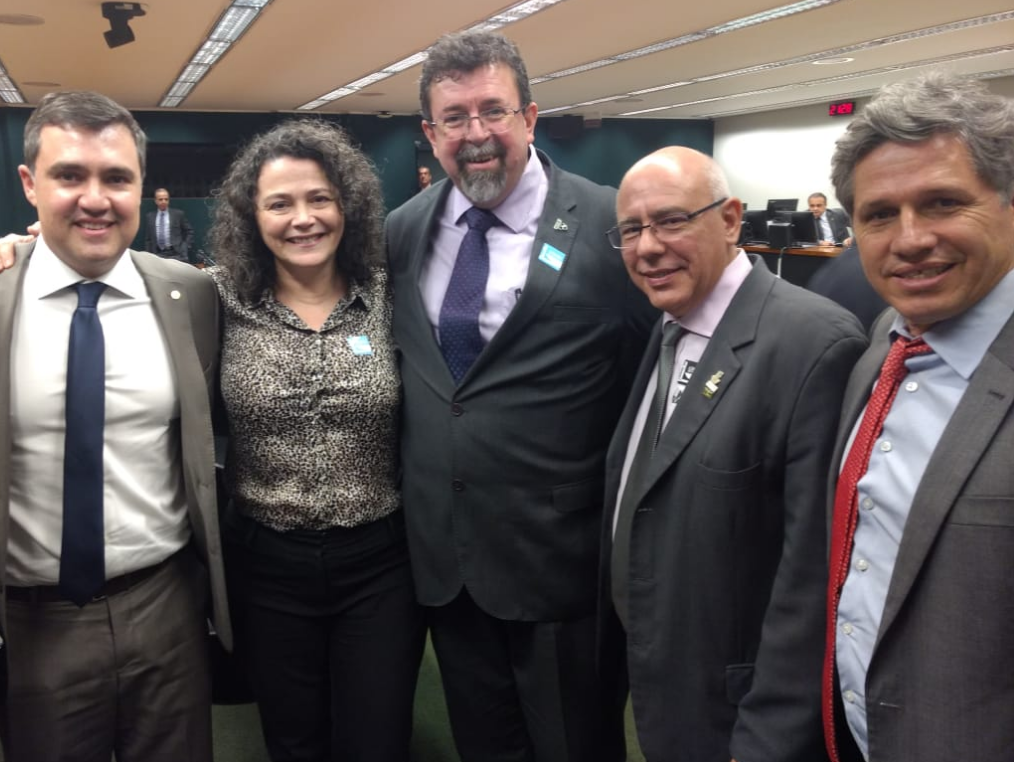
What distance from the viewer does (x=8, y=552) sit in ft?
5.26

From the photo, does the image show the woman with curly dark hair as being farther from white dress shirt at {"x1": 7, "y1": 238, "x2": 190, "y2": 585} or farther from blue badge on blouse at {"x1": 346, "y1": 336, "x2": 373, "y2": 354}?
white dress shirt at {"x1": 7, "y1": 238, "x2": 190, "y2": 585}

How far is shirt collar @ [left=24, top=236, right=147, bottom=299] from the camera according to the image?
163 cm

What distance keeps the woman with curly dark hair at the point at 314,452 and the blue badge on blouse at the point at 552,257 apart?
439 mm

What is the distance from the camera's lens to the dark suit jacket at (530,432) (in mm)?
1787

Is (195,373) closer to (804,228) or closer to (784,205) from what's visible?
(804,228)

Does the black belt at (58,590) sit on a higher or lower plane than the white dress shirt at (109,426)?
lower

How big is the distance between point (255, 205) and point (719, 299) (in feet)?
3.78

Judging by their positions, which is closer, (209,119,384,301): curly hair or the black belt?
the black belt

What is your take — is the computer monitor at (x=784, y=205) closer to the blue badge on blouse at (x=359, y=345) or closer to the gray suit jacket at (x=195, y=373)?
the blue badge on blouse at (x=359, y=345)

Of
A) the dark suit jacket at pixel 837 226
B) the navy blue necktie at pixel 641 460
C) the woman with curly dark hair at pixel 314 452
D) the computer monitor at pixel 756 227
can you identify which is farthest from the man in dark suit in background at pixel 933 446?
the computer monitor at pixel 756 227

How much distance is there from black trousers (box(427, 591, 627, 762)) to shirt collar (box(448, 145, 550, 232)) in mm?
950

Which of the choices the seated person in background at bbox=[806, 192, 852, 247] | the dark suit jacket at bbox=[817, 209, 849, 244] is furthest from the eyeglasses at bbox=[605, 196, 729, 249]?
the dark suit jacket at bbox=[817, 209, 849, 244]

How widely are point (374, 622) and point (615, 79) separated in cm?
1045

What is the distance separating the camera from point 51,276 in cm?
164
